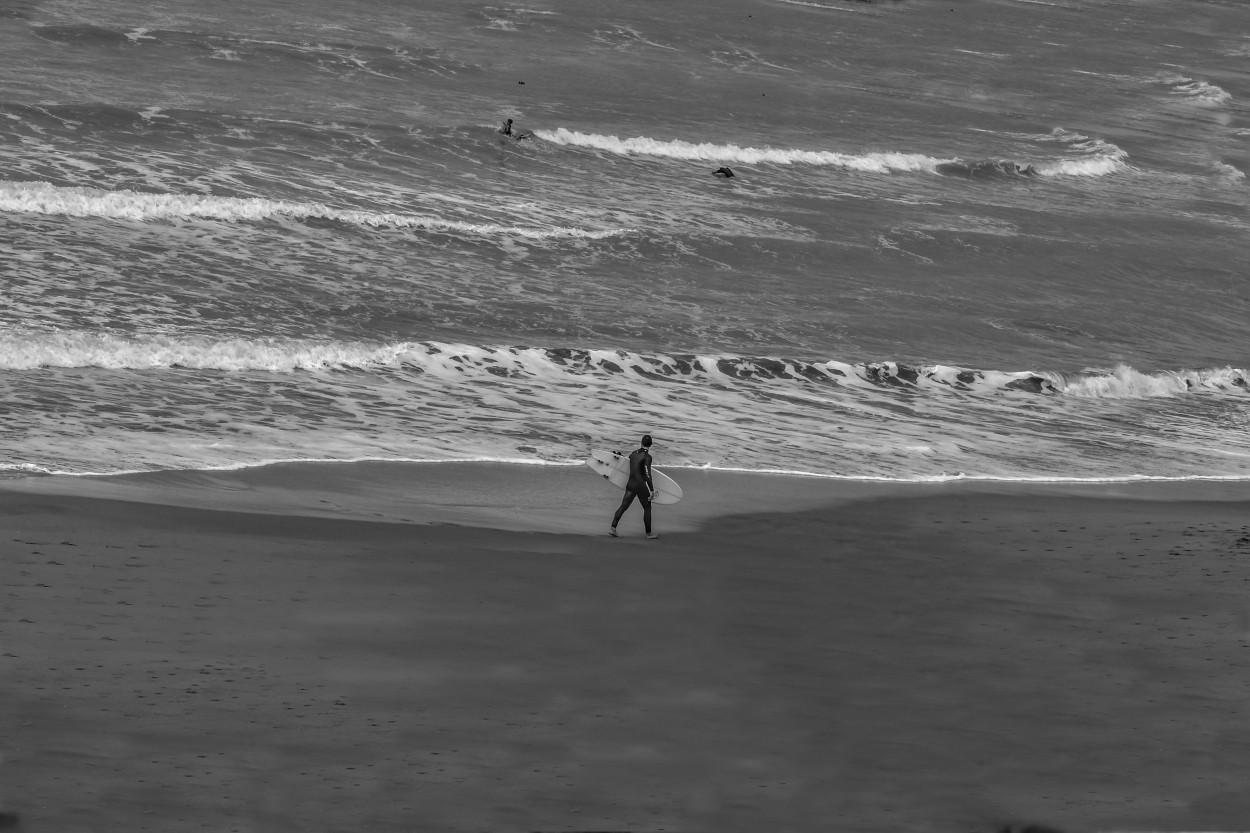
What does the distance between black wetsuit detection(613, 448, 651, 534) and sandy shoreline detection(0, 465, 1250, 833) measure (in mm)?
273

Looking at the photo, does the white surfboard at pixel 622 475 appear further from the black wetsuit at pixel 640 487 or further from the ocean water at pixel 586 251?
the ocean water at pixel 586 251

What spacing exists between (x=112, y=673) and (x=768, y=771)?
4.18 metres

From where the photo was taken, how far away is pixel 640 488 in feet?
46.0

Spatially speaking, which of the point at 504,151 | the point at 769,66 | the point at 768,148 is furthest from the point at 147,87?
the point at 769,66

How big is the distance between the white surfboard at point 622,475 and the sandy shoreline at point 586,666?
339 mm

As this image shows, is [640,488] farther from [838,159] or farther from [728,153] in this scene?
[838,159]

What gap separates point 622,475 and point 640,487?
47.6 inches

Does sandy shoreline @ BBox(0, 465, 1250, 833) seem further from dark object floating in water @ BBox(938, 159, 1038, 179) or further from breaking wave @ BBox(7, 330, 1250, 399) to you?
dark object floating in water @ BBox(938, 159, 1038, 179)

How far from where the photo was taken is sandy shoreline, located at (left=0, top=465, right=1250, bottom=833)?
28.0 ft

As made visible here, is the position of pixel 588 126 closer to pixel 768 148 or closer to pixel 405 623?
pixel 768 148

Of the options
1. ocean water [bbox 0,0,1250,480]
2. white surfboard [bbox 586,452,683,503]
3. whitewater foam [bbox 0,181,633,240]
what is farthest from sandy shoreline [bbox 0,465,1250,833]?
whitewater foam [bbox 0,181,633,240]

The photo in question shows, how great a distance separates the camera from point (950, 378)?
21.5m

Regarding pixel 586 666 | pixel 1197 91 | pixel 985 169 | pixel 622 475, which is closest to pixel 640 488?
pixel 622 475

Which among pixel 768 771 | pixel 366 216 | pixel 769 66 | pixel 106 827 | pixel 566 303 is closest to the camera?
pixel 106 827
